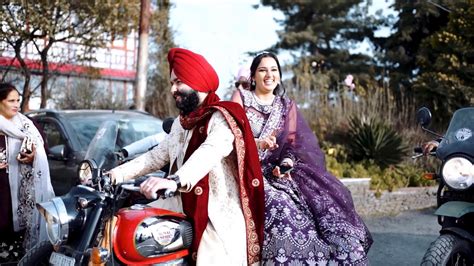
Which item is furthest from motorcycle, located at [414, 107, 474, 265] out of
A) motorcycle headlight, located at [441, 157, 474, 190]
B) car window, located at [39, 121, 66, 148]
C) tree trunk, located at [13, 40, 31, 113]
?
tree trunk, located at [13, 40, 31, 113]

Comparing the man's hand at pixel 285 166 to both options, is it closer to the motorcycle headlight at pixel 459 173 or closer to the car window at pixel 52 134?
the motorcycle headlight at pixel 459 173

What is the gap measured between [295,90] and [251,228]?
38.1ft

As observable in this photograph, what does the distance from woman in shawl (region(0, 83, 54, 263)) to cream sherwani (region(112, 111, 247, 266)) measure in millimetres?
2042

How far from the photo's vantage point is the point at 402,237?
26.1 feet

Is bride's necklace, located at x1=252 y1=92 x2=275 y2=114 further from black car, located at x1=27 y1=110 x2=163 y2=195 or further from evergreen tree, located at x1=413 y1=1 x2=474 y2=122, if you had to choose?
evergreen tree, located at x1=413 y1=1 x2=474 y2=122

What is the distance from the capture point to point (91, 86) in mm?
17312

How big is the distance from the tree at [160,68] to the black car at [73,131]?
6.66 m

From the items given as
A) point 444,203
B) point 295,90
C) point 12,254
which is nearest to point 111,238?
point 444,203

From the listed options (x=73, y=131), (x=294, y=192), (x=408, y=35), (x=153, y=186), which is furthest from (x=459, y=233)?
(x=408, y=35)

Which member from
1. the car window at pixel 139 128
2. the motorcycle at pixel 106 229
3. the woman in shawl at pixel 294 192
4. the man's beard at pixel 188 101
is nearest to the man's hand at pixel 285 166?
the woman in shawl at pixel 294 192

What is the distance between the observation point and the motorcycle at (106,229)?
2814 mm

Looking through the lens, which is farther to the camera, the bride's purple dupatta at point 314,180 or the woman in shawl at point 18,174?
the woman in shawl at point 18,174

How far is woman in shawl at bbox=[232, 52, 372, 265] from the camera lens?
11.4ft

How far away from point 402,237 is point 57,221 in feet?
19.7
